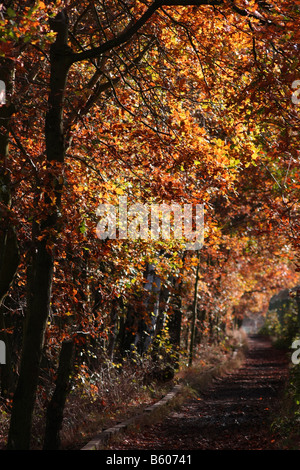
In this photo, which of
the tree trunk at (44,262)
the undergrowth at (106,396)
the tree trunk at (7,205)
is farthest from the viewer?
the undergrowth at (106,396)

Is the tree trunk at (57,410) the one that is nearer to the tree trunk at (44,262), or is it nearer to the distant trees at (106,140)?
the distant trees at (106,140)

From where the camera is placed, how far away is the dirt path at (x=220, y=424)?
929 centimetres

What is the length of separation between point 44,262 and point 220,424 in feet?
17.3

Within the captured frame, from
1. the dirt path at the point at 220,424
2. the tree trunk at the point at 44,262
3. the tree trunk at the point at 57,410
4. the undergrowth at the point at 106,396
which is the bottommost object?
the dirt path at the point at 220,424

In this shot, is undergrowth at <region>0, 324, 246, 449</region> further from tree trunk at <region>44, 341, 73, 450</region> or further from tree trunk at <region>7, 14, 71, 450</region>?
tree trunk at <region>7, 14, 71, 450</region>

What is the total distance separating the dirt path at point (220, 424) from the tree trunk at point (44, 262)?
1593 mm

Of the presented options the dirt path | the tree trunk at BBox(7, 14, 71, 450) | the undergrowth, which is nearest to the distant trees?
the tree trunk at BBox(7, 14, 71, 450)

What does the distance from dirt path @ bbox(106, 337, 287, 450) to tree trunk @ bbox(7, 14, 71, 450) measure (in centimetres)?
159

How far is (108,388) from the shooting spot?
1244cm

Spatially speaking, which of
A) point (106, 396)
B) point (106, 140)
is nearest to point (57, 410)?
point (106, 140)

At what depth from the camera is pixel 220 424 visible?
1139 centimetres

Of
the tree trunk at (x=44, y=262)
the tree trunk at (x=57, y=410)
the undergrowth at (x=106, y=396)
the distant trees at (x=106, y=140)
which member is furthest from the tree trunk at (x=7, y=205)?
the undergrowth at (x=106, y=396)

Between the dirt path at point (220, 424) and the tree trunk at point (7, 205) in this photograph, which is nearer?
the tree trunk at point (7, 205)

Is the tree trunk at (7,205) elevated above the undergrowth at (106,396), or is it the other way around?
the tree trunk at (7,205)
